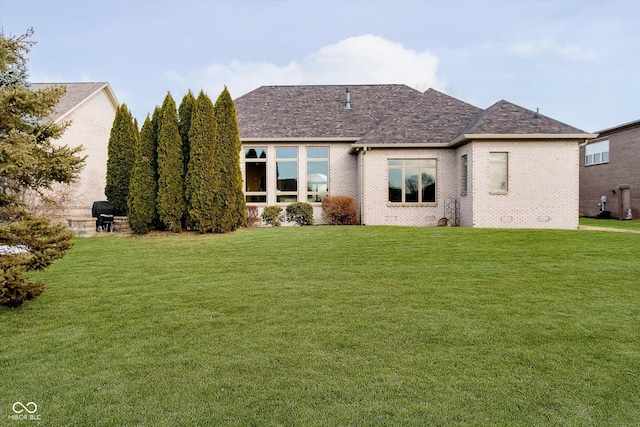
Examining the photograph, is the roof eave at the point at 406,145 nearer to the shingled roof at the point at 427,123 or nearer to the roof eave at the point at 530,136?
the shingled roof at the point at 427,123

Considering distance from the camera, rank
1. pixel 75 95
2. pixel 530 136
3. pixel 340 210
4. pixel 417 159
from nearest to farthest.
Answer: pixel 530 136 < pixel 417 159 < pixel 340 210 < pixel 75 95

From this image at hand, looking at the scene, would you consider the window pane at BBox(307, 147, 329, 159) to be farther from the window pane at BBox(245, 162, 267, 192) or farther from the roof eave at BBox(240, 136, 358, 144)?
the window pane at BBox(245, 162, 267, 192)

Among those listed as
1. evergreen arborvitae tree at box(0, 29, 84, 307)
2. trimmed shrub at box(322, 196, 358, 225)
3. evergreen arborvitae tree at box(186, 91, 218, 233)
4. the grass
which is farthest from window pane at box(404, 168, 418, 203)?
evergreen arborvitae tree at box(0, 29, 84, 307)

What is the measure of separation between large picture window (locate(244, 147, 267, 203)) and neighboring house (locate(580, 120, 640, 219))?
75.7 feet

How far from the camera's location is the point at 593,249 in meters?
9.16

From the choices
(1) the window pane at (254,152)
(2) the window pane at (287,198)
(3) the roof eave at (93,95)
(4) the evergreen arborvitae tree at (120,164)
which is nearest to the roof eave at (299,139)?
(1) the window pane at (254,152)

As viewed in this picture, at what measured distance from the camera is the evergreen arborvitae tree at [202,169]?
1203 centimetres

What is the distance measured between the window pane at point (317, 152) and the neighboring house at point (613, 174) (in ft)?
66.8

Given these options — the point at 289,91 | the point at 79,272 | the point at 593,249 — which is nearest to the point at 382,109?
the point at 289,91

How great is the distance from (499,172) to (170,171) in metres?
11.4

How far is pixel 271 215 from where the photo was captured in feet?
51.8

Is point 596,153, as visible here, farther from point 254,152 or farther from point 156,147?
point 156,147

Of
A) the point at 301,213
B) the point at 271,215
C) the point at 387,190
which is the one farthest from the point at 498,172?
the point at 271,215

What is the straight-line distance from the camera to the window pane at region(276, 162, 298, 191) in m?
17.0
